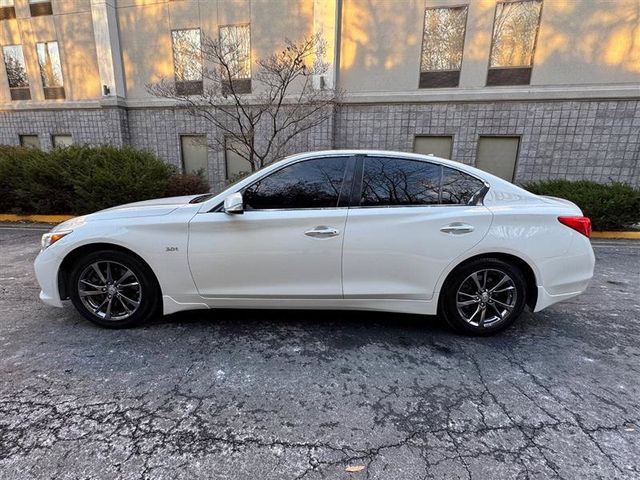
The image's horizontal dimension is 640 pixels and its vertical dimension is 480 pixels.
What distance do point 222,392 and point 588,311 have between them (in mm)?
3887

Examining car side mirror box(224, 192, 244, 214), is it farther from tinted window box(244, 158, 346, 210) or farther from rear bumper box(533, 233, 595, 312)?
rear bumper box(533, 233, 595, 312)

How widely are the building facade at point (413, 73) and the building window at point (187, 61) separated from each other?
6 cm

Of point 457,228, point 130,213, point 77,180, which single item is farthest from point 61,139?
point 457,228

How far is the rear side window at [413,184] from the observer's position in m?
3.07

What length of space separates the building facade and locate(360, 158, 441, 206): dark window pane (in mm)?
8580

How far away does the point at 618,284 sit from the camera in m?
4.68

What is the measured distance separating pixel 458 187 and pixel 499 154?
9253 millimetres

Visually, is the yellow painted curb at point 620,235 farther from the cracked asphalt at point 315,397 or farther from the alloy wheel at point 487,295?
the alloy wheel at point 487,295

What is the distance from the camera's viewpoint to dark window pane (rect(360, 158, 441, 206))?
3.06m

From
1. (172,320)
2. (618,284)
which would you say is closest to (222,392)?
(172,320)

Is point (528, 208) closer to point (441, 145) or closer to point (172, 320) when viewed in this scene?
point (172, 320)

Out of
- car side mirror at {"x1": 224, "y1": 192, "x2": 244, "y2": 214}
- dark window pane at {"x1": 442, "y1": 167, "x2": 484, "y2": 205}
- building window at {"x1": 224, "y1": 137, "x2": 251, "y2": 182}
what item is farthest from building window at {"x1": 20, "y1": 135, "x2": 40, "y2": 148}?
dark window pane at {"x1": 442, "y1": 167, "x2": 484, "y2": 205}

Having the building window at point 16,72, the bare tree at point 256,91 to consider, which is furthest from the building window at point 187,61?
the building window at point 16,72

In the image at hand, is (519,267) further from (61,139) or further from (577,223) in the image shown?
(61,139)
